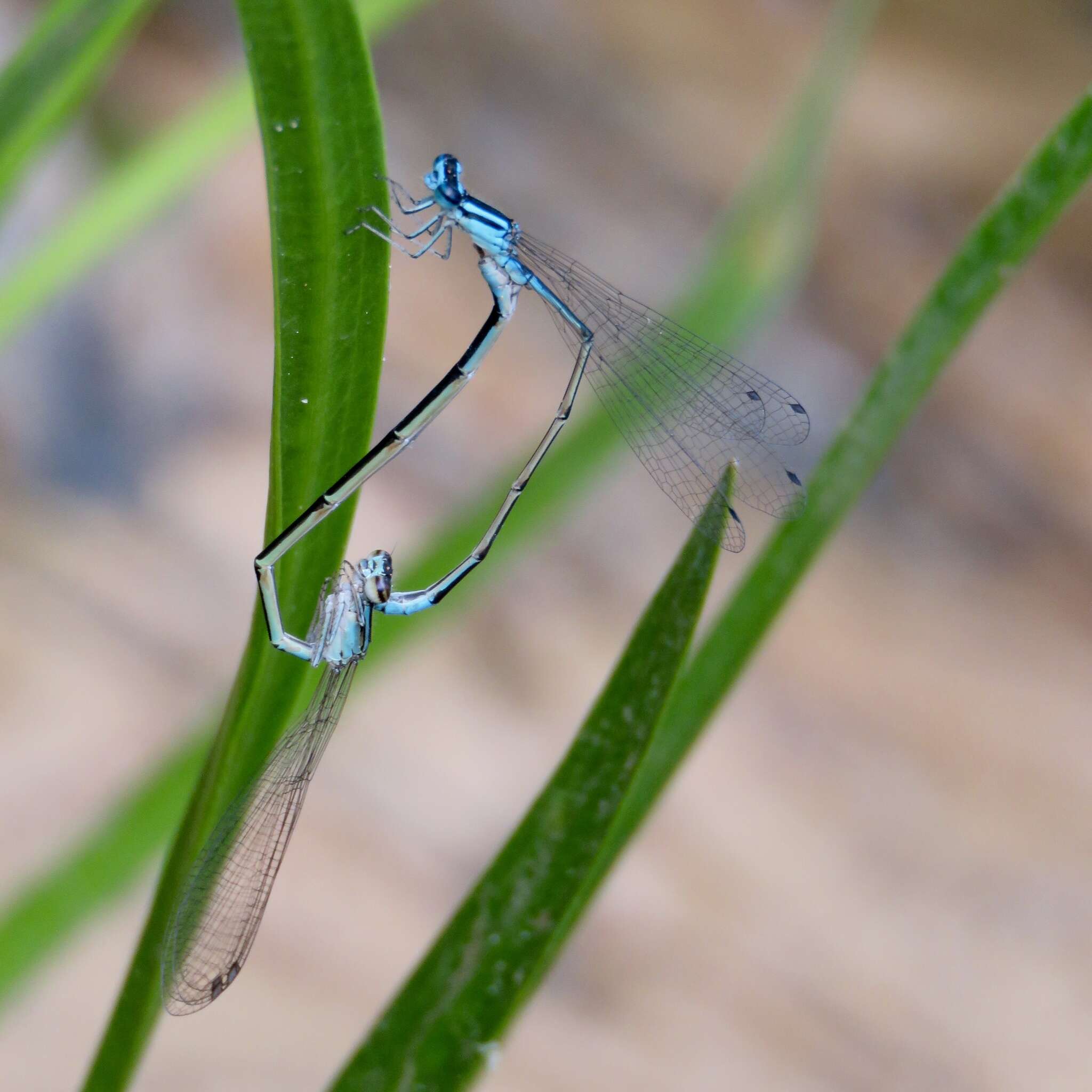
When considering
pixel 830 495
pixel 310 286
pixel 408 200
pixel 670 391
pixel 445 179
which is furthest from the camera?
pixel 670 391

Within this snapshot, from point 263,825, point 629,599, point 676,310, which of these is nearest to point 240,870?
point 263,825

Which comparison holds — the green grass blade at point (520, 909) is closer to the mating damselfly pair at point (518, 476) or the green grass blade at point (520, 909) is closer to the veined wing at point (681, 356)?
the mating damselfly pair at point (518, 476)

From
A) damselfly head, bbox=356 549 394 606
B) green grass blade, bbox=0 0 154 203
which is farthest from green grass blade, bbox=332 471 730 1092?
green grass blade, bbox=0 0 154 203

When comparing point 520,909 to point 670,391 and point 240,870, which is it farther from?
point 670,391

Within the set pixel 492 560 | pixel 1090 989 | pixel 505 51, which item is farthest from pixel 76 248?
pixel 505 51

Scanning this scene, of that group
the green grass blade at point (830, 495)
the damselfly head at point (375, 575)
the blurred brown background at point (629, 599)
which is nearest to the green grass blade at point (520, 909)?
the green grass blade at point (830, 495)
